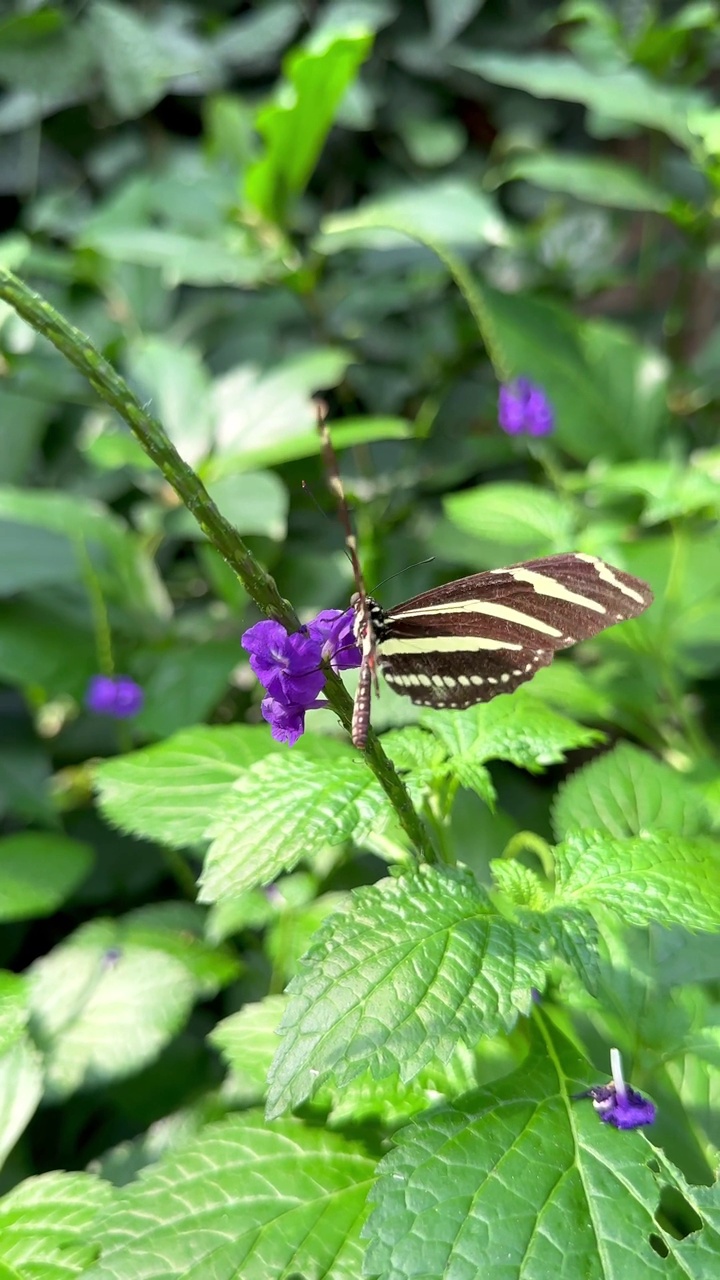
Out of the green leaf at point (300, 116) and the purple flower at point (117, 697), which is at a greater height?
the green leaf at point (300, 116)

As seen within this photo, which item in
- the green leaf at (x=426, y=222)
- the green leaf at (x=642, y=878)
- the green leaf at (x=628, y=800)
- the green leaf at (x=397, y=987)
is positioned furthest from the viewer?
the green leaf at (x=426, y=222)

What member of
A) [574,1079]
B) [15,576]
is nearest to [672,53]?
[15,576]

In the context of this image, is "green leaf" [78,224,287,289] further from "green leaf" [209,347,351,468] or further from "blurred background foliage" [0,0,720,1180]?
"green leaf" [209,347,351,468]

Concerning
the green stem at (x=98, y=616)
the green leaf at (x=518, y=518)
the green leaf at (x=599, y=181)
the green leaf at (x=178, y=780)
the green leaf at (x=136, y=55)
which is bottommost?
the green leaf at (x=178, y=780)

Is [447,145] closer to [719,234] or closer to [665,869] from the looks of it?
[719,234]

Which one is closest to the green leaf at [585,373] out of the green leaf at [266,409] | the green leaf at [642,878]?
the green leaf at [266,409]

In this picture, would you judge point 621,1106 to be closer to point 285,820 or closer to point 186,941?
point 285,820

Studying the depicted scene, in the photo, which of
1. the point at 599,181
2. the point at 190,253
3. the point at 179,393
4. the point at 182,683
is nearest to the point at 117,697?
the point at 182,683

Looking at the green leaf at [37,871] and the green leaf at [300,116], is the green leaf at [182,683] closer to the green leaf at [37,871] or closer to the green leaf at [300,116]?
the green leaf at [37,871]
